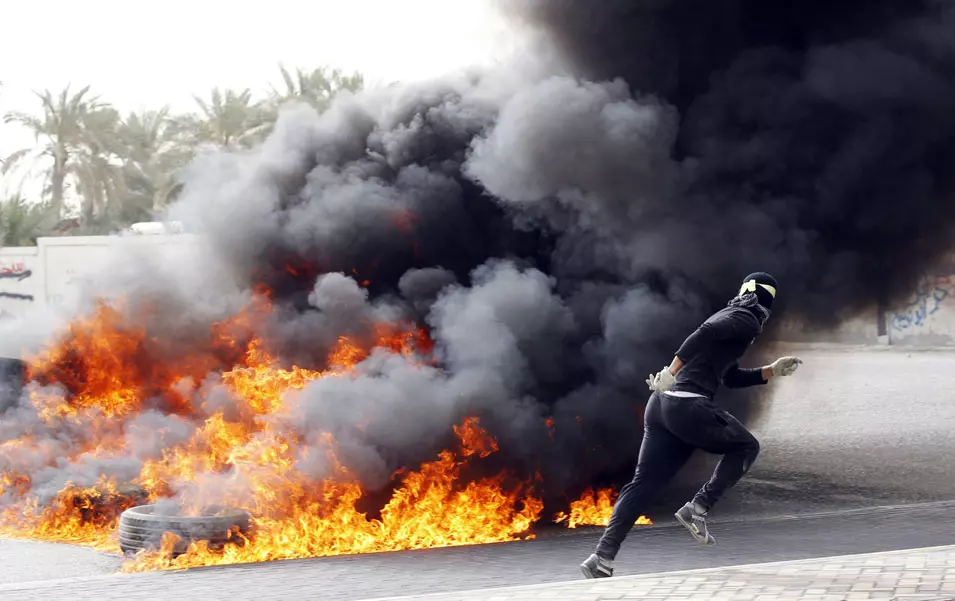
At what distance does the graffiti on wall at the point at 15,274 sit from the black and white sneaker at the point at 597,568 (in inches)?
1197

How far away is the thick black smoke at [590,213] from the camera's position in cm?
862

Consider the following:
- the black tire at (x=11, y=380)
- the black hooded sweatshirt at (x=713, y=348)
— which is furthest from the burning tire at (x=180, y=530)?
the black tire at (x=11, y=380)

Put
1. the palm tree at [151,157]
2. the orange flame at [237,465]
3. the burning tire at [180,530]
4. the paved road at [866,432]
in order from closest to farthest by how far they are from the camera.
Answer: the burning tire at [180,530] < the orange flame at [237,465] < the paved road at [866,432] < the palm tree at [151,157]

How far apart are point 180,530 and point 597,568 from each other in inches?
98.0

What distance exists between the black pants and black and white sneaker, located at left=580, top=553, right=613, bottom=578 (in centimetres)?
4

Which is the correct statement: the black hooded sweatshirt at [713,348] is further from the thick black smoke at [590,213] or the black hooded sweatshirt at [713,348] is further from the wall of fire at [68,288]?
the wall of fire at [68,288]

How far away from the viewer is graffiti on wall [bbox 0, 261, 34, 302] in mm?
33581

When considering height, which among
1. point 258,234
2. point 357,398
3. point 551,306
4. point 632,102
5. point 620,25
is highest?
point 620,25

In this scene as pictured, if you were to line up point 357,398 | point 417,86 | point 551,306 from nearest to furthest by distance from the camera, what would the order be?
point 357,398
point 551,306
point 417,86

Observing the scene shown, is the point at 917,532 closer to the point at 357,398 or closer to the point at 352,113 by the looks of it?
the point at 357,398

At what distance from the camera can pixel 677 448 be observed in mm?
6090

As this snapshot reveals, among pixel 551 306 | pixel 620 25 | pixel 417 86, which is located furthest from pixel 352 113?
pixel 551 306

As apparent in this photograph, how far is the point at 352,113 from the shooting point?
36.3ft

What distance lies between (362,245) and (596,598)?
5107mm
